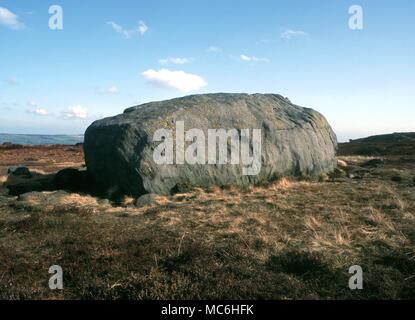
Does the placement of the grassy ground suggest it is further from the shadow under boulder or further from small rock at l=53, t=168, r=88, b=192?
small rock at l=53, t=168, r=88, b=192

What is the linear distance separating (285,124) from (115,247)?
525 inches

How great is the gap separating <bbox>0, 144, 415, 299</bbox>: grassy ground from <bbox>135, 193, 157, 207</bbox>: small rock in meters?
0.31

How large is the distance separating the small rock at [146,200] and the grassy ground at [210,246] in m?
0.31

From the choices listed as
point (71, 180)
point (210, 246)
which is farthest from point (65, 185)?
point (210, 246)

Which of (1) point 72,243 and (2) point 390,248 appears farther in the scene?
(1) point 72,243

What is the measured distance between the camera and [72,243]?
9.43 metres

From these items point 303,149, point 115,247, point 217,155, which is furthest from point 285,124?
point 115,247

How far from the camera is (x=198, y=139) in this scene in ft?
56.4

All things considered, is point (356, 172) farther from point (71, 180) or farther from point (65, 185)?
point (65, 185)

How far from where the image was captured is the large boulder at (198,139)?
15.8 meters

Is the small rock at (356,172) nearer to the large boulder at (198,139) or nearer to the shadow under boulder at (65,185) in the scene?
the large boulder at (198,139)

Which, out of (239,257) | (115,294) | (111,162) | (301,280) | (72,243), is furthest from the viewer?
(111,162)

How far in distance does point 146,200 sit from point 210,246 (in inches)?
233

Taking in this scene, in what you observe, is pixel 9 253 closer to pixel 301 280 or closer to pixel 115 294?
pixel 115 294
